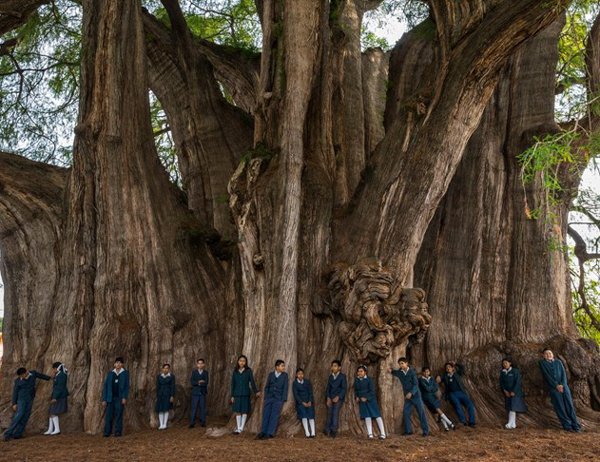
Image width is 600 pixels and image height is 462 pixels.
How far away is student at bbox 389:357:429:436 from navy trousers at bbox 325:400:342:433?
2.39ft

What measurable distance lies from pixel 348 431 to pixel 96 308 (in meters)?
3.48

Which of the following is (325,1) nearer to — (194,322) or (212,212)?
(212,212)

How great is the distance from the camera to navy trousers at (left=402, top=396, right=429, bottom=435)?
18.6 feet

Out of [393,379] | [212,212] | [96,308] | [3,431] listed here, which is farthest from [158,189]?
[393,379]

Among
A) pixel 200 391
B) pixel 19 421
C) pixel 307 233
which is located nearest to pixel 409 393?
pixel 307 233

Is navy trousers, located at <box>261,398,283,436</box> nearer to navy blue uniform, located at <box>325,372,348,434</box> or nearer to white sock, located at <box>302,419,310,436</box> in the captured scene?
white sock, located at <box>302,419,310,436</box>

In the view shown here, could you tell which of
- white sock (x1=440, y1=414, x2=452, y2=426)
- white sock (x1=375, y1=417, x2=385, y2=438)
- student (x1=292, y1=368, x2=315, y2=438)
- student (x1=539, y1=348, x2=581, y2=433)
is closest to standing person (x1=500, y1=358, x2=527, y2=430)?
student (x1=539, y1=348, x2=581, y2=433)

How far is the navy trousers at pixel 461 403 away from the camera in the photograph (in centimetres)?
615

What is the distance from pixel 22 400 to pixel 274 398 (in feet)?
9.92

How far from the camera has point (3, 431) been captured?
239 inches

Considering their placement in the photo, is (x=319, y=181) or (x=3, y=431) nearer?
(x=3, y=431)

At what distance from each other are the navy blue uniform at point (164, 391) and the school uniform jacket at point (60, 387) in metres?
1.08

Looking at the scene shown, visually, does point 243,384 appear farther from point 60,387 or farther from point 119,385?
point 60,387

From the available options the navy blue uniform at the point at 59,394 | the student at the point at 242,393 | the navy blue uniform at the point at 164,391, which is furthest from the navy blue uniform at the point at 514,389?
the navy blue uniform at the point at 59,394
